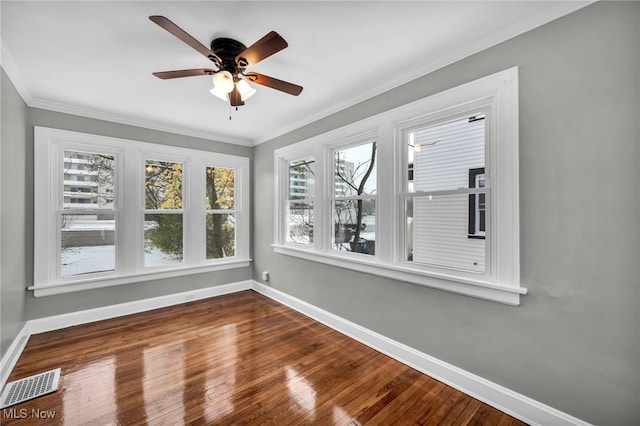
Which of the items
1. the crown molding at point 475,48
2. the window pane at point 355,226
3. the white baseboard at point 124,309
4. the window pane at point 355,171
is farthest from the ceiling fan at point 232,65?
the white baseboard at point 124,309

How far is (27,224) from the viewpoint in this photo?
115 inches

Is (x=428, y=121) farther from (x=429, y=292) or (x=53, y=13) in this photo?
(x=53, y=13)

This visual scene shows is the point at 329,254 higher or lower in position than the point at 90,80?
lower

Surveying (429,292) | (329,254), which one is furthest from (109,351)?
(429,292)

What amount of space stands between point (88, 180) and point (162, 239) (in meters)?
1.11

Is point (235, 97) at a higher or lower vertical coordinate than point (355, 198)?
higher

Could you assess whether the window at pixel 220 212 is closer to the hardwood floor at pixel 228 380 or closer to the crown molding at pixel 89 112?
the crown molding at pixel 89 112

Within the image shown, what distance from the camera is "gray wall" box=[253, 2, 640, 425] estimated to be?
4.76 ft

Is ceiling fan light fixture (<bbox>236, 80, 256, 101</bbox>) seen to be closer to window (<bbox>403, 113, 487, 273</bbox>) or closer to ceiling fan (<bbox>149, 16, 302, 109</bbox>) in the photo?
ceiling fan (<bbox>149, 16, 302, 109</bbox>)

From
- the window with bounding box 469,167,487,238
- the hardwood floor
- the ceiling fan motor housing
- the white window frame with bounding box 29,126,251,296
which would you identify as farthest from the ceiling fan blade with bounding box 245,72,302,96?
the white window frame with bounding box 29,126,251,296

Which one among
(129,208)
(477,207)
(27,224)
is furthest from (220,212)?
(477,207)

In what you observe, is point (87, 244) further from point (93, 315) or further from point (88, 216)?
point (93, 315)

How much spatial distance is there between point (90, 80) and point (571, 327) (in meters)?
4.17

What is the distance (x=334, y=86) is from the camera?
2695 mm
